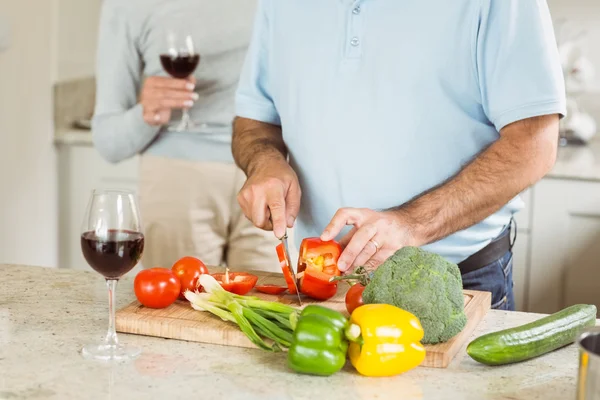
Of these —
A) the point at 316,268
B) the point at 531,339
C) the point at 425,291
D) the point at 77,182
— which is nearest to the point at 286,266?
the point at 316,268

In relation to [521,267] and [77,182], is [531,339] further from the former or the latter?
[77,182]

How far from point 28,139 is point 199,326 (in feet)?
7.71

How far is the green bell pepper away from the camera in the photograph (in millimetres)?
1251

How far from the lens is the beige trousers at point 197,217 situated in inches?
111

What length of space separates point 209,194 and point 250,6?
60cm

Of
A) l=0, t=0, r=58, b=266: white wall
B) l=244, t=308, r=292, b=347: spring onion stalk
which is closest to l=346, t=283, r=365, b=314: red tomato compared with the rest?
l=244, t=308, r=292, b=347: spring onion stalk

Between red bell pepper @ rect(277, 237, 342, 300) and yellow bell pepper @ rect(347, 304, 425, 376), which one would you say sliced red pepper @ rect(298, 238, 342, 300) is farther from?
yellow bell pepper @ rect(347, 304, 425, 376)

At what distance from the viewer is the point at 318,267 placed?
158cm

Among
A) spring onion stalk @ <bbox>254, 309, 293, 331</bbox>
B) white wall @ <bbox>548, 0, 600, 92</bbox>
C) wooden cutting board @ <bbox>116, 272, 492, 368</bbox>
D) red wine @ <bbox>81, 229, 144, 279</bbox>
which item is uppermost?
white wall @ <bbox>548, 0, 600, 92</bbox>

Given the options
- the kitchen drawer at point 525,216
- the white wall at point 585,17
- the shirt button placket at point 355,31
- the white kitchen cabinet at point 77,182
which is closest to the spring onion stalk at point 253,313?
the shirt button placket at point 355,31

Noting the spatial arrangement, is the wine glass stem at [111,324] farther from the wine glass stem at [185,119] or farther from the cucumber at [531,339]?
the wine glass stem at [185,119]

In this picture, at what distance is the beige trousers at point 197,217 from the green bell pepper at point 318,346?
5.12ft

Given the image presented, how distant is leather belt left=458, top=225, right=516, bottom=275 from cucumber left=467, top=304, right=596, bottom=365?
52cm

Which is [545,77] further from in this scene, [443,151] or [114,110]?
[114,110]
